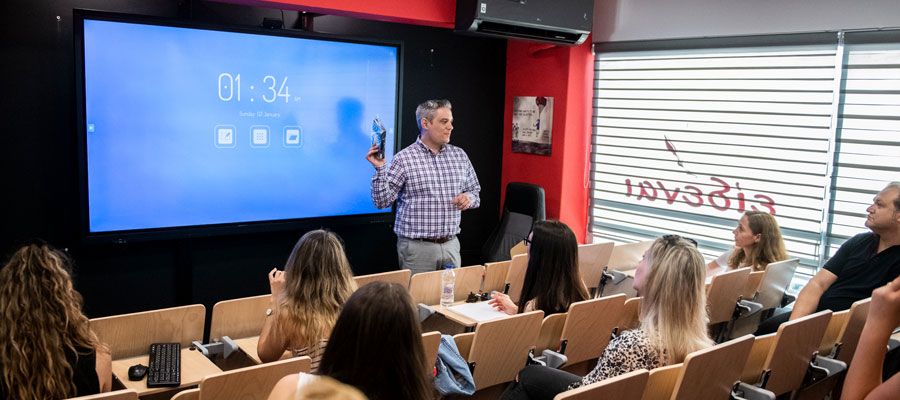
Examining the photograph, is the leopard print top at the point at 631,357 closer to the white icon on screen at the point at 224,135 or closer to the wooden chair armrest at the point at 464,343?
the wooden chair armrest at the point at 464,343

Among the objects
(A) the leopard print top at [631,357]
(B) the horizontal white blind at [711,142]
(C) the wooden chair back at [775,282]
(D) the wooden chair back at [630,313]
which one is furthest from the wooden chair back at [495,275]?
(B) the horizontal white blind at [711,142]

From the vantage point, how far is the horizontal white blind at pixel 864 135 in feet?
16.8

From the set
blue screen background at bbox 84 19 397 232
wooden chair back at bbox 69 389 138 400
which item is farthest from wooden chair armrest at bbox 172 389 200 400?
blue screen background at bbox 84 19 397 232

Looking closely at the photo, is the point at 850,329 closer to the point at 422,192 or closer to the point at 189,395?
the point at 422,192

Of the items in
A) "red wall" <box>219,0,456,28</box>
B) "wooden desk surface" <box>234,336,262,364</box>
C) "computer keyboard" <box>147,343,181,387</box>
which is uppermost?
"red wall" <box>219,0,456,28</box>

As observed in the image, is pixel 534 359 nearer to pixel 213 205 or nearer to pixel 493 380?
pixel 493 380

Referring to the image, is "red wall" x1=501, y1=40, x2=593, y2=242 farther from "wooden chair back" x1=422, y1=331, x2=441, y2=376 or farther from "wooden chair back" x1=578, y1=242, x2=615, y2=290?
"wooden chair back" x1=422, y1=331, x2=441, y2=376

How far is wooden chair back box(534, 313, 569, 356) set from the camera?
380cm

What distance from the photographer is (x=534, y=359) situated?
146 inches

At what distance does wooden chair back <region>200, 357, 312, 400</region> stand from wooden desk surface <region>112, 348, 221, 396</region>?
481mm

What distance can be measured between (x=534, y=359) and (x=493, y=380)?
0.25 m

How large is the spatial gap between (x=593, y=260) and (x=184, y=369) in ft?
10.3

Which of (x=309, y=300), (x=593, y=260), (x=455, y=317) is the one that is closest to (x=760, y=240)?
(x=593, y=260)

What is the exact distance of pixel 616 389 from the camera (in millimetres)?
2680
